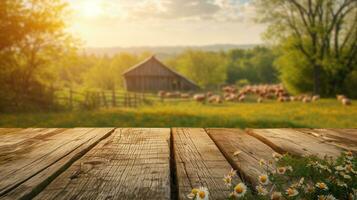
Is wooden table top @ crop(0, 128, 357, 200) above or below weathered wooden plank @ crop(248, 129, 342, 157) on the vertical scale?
above

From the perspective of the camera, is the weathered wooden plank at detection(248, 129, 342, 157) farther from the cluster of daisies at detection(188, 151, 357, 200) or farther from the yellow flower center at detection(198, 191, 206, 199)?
the yellow flower center at detection(198, 191, 206, 199)

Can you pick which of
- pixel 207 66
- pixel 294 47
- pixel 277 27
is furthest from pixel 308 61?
pixel 207 66

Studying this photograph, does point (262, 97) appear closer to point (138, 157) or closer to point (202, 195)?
point (138, 157)

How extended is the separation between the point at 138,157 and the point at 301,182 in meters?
0.89

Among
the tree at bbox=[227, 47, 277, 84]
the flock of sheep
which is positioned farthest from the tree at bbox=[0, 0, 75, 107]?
the tree at bbox=[227, 47, 277, 84]

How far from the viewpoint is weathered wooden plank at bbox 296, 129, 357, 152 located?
90.7 inches

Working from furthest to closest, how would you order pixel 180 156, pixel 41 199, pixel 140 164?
pixel 180 156 < pixel 140 164 < pixel 41 199

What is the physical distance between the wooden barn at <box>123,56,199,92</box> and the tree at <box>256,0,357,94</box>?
2379 cm

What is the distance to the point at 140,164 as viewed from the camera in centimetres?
176

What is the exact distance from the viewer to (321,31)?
34812mm

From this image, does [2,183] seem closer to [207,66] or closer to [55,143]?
[55,143]

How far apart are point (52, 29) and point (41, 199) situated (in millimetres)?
24858

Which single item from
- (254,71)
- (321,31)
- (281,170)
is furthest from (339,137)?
(254,71)

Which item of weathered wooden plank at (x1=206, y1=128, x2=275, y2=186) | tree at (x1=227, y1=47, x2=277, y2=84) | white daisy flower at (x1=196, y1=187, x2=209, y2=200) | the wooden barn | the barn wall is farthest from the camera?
tree at (x1=227, y1=47, x2=277, y2=84)
